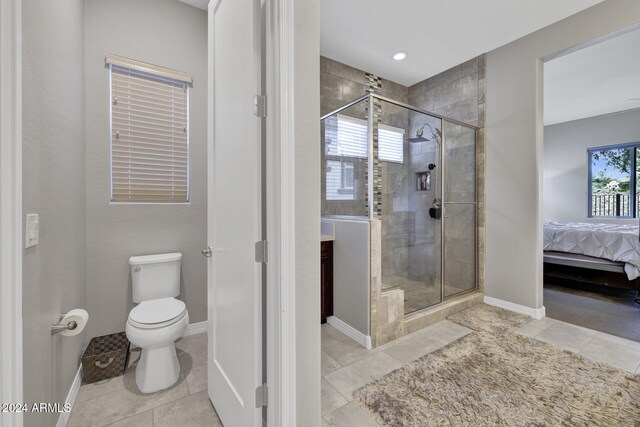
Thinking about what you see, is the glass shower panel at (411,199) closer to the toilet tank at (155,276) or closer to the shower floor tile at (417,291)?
the shower floor tile at (417,291)

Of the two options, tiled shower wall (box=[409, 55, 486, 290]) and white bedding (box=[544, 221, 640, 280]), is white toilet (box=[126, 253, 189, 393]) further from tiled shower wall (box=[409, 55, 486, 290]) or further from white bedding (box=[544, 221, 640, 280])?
white bedding (box=[544, 221, 640, 280])

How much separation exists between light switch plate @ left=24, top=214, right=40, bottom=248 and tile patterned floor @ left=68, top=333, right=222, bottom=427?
1109 millimetres

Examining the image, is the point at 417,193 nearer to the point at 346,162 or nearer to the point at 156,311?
the point at 346,162

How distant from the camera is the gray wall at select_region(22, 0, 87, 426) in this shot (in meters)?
1.02

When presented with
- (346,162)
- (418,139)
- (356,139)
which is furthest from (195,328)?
(418,139)

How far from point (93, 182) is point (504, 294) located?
419cm

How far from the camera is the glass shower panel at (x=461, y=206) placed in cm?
326

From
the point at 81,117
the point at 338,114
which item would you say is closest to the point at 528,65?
the point at 338,114

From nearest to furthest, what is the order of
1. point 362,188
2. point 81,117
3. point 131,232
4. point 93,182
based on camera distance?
point 81,117
point 93,182
point 131,232
point 362,188

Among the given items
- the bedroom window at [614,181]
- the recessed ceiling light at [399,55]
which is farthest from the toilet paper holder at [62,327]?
the bedroom window at [614,181]

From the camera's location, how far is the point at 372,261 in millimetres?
2213

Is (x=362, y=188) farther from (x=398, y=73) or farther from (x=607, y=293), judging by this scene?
(x=607, y=293)

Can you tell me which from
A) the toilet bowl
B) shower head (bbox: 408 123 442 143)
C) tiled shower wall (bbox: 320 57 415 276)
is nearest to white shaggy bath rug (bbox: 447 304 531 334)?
tiled shower wall (bbox: 320 57 415 276)

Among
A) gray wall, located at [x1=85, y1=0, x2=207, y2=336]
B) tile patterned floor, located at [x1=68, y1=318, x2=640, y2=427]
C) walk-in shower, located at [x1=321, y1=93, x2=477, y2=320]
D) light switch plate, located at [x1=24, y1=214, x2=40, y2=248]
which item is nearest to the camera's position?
light switch plate, located at [x1=24, y1=214, x2=40, y2=248]
